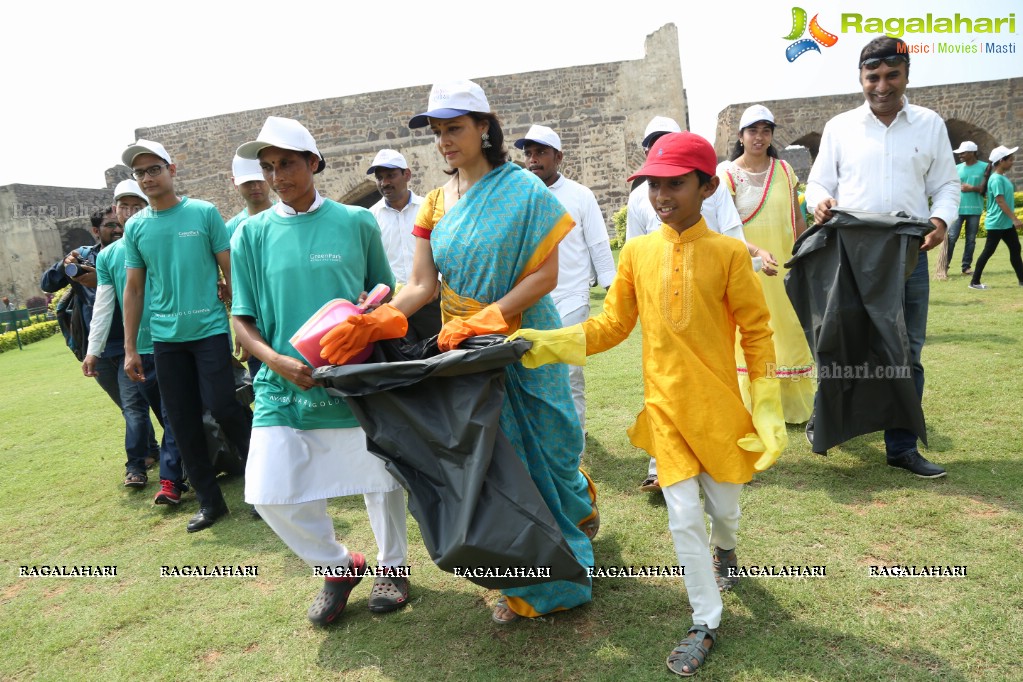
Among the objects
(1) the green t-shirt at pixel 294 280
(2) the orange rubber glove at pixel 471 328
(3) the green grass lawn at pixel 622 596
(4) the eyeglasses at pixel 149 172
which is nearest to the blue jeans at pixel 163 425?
(3) the green grass lawn at pixel 622 596

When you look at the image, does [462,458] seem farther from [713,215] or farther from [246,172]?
[246,172]

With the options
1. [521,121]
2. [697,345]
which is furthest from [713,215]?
[521,121]

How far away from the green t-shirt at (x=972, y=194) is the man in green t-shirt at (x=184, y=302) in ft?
32.9

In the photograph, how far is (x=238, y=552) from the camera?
3793mm

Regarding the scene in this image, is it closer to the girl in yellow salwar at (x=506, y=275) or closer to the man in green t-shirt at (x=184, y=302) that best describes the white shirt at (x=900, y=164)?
the girl in yellow salwar at (x=506, y=275)

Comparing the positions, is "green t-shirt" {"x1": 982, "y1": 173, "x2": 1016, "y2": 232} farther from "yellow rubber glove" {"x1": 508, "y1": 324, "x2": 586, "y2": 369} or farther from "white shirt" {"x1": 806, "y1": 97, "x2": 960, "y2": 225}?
"yellow rubber glove" {"x1": 508, "y1": 324, "x2": 586, "y2": 369}

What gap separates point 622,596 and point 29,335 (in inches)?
790

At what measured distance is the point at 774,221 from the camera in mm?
4539

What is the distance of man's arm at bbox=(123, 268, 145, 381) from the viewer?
4.25m

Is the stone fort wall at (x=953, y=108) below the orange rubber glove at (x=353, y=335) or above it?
above

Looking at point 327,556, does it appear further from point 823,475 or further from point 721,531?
point 823,475

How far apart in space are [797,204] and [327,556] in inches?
139

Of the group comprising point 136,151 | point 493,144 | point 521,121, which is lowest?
point 493,144

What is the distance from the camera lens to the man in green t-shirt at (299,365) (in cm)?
278
